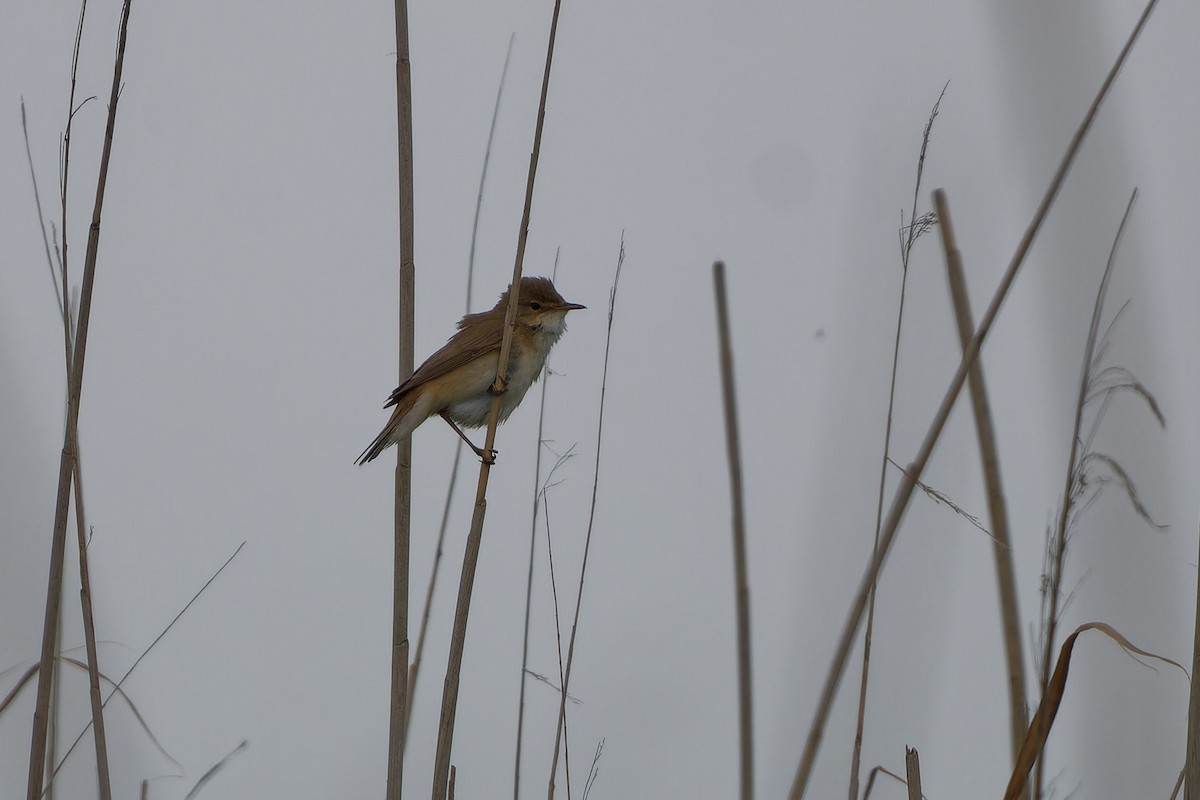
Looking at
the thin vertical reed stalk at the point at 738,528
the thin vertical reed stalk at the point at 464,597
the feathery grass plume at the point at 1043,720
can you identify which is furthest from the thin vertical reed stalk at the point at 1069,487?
the thin vertical reed stalk at the point at 464,597

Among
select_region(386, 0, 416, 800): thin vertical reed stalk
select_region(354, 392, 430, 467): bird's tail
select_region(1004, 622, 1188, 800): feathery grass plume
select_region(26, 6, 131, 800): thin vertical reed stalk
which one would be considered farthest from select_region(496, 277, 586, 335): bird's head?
select_region(1004, 622, 1188, 800): feathery grass plume

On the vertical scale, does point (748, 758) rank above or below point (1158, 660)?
below

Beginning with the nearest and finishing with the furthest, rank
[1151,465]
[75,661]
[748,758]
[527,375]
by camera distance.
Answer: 1. [748,758]
2. [1151,465]
3. [75,661]
4. [527,375]

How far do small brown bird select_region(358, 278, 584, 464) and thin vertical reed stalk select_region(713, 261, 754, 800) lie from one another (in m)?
1.93

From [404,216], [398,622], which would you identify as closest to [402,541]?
[398,622]

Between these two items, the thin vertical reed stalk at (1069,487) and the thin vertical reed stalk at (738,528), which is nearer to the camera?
the thin vertical reed stalk at (738,528)

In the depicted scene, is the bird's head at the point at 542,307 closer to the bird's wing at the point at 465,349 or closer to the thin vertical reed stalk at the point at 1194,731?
the bird's wing at the point at 465,349

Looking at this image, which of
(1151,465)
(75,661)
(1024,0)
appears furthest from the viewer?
(75,661)

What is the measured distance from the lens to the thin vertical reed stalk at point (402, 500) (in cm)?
182

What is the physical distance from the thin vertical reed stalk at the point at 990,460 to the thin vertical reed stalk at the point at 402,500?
105 cm

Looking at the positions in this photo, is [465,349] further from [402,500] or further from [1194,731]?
[1194,731]

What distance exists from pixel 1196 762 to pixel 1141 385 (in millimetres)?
593

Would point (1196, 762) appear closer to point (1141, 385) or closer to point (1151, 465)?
point (1151, 465)

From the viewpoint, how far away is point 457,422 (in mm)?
3334
